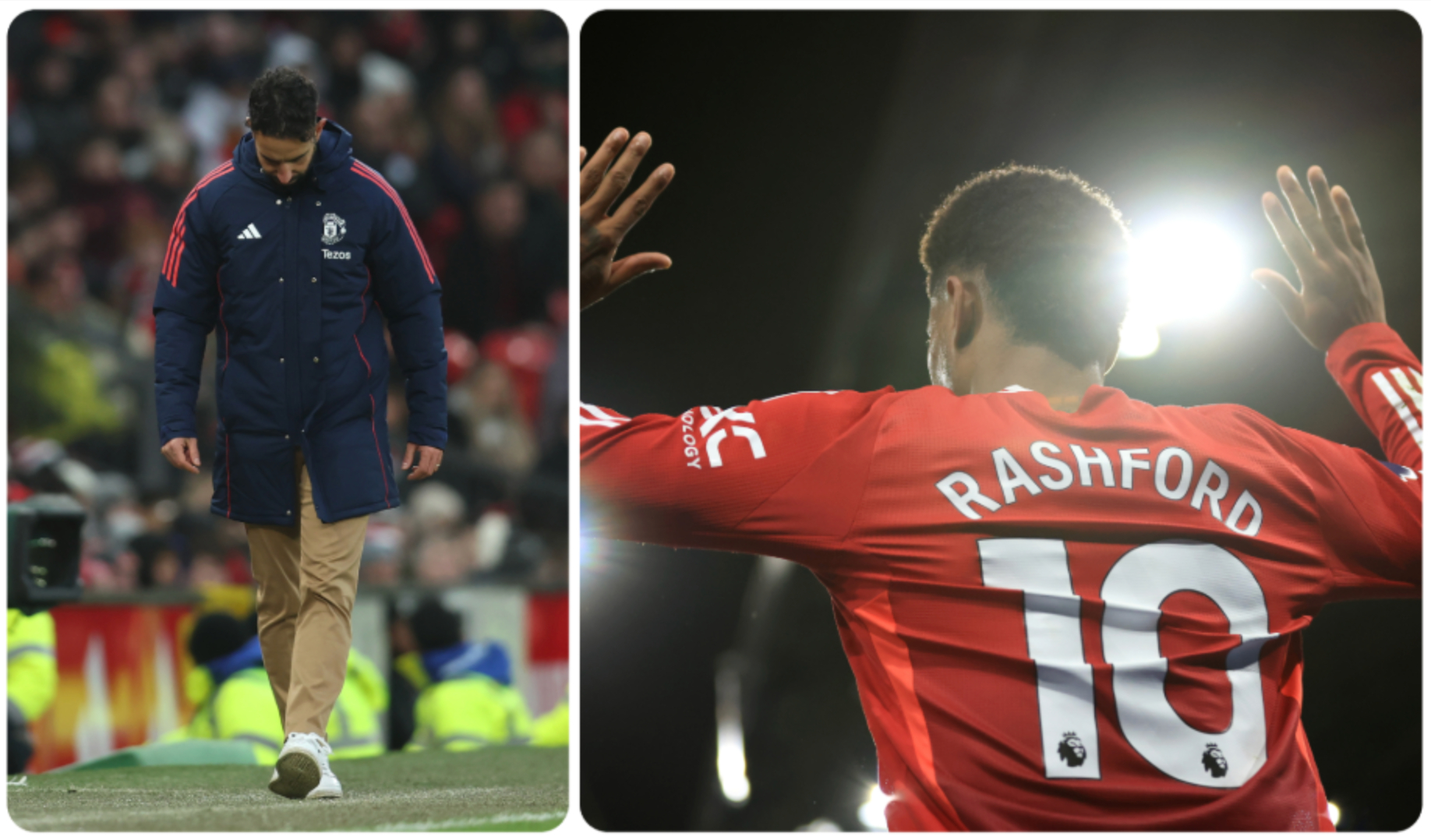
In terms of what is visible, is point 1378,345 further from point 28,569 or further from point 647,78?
point 28,569

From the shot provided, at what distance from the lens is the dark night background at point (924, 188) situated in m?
2.21

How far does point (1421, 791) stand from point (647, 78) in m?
1.85

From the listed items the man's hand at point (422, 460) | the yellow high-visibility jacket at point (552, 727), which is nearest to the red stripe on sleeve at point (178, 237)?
the man's hand at point (422, 460)

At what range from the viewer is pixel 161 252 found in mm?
5707

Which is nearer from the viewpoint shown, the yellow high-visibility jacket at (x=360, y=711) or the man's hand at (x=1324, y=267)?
the man's hand at (x=1324, y=267)

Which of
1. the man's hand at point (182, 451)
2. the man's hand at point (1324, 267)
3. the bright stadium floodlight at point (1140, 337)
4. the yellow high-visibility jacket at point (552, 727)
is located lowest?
the yellow high-visibility jacket at point (552, 727)

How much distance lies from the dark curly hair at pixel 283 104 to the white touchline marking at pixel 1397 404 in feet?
6.13

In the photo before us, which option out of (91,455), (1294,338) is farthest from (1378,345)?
(91,455)

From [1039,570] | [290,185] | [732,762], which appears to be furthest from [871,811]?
[290,185]

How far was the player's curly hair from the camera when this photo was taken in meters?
1.80

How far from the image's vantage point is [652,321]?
7.82ft

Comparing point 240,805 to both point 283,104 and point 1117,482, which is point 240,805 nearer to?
point 283,104

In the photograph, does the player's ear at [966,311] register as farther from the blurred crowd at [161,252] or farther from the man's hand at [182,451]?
the blurred crowd at [161,252]

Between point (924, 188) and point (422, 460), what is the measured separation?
46.4 inches
